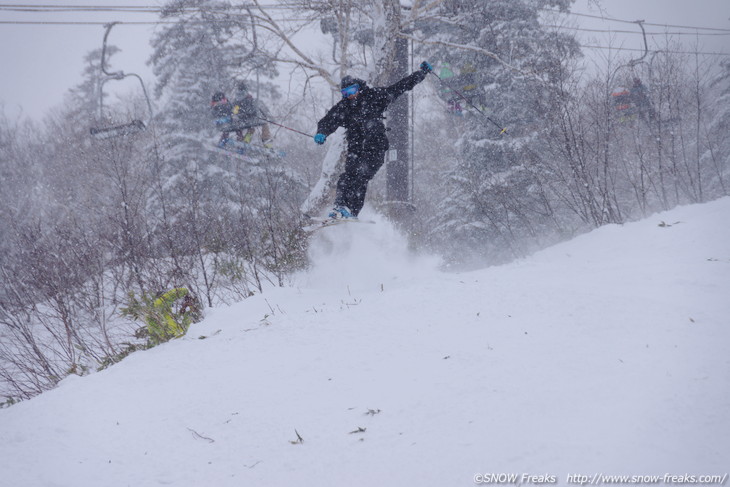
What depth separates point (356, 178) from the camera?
6180mm

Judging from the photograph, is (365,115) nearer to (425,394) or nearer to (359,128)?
(359,128)

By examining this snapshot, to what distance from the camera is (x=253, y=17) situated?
7672 mm

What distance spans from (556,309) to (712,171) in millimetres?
21361

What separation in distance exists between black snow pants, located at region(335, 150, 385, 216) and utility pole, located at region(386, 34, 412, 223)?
2.42 m

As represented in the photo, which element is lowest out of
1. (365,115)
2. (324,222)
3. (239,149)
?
(324,222)

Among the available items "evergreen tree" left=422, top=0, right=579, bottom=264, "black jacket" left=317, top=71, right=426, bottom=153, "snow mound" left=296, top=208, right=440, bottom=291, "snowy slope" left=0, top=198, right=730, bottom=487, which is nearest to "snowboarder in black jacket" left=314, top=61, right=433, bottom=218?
"black jacket" left=317, top=71, right=426, bottom=153

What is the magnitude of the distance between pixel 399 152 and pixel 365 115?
277 centimetres

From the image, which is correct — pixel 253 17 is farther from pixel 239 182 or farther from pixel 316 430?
pixel 239 182

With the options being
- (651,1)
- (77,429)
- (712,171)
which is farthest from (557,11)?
(77,429)

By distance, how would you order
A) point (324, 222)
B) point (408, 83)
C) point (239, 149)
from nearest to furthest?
point (408, 83)
point (324, 222)
point (239, 149)

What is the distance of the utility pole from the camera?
8.65 metres

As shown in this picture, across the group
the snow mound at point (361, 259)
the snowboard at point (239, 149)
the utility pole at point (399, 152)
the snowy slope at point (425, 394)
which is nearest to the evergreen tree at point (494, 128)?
the utility pole at point (399, 152)

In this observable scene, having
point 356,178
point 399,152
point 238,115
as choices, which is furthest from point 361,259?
point 238,115

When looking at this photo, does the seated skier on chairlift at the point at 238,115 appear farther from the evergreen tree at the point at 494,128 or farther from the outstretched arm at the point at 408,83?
the outstretched arm at the point at 408,83
